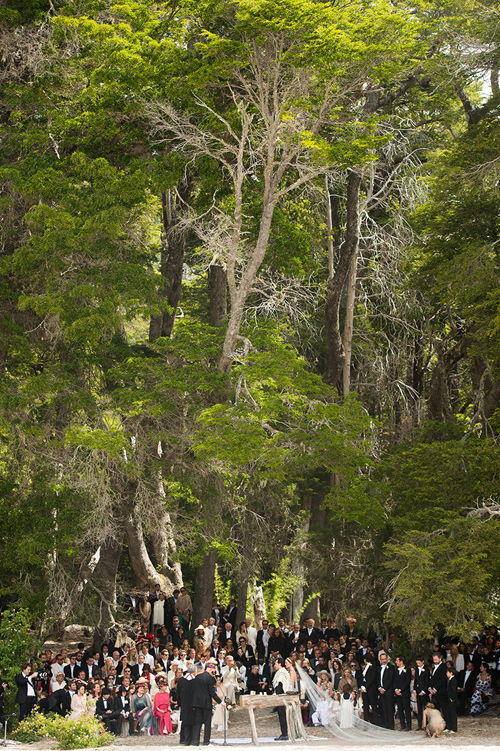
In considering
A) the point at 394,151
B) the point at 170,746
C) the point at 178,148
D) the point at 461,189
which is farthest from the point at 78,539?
the point at 394,151

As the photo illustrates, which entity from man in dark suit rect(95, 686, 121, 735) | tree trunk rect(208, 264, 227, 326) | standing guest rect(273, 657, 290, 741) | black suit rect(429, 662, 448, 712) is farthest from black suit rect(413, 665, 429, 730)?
tree trunk rect(208, 264, 227, 326)

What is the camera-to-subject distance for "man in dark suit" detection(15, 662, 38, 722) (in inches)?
541

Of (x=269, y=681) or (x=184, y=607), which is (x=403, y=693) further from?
(x=184, y=607)

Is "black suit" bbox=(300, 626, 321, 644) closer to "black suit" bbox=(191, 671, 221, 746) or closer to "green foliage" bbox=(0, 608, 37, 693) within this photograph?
"black suit" bbox=(191, 671, 221, 746)

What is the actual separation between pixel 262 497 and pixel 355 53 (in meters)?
11.9

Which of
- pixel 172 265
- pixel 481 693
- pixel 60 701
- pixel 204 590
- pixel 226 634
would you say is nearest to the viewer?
pixel 60 701

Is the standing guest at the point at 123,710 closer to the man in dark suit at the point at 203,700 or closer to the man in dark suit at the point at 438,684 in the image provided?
the man in dark suit at the point at 203,700

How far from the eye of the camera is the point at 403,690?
46.1 ft

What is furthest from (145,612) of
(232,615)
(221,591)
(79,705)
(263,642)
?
(221,591)

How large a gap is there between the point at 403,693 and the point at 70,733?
545 cm

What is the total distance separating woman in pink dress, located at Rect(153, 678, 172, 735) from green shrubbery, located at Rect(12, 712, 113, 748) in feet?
3.68

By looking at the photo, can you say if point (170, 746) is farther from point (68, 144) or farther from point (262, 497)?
point (68, 144)

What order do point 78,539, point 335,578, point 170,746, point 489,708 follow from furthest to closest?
point 335,578
point 78,539
point 489,708
point 170,746

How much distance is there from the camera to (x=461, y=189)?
56.1 ft
